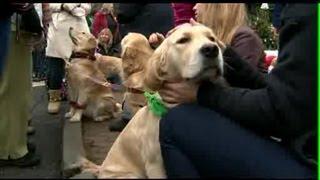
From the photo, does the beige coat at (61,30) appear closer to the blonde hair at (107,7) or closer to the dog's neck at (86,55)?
the dog's neck at (86,55)

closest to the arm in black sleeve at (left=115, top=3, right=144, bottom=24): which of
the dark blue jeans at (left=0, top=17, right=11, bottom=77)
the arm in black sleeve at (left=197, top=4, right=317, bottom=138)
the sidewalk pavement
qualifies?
the sidewalk pavement

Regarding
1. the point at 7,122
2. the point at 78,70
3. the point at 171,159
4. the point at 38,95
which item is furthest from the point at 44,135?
the point at 171,159

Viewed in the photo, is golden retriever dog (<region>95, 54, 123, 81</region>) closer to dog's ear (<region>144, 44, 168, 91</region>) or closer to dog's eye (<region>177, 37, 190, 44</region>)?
dog's ear (<region>144, 44, 168, 91</region>)

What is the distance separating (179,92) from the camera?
306cm

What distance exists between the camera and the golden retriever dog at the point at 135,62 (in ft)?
18.4

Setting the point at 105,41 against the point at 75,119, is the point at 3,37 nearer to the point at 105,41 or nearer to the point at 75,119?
the point at 75,119

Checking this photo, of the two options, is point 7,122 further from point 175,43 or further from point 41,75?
point 41,75

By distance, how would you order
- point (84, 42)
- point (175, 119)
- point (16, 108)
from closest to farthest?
point (175, 119) → point (16, 108) → point (84, 42)

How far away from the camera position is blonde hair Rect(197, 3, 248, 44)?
420cm

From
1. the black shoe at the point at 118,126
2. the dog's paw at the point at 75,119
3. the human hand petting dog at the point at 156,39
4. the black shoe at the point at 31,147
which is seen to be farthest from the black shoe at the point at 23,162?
the human hand petting dog at the point at 156,39

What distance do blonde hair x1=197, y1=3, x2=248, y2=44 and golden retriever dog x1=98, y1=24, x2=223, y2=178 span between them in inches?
38.5

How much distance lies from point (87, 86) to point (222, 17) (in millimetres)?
2511

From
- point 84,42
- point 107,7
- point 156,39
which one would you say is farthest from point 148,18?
point 107,7

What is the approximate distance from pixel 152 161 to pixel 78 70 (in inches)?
134
